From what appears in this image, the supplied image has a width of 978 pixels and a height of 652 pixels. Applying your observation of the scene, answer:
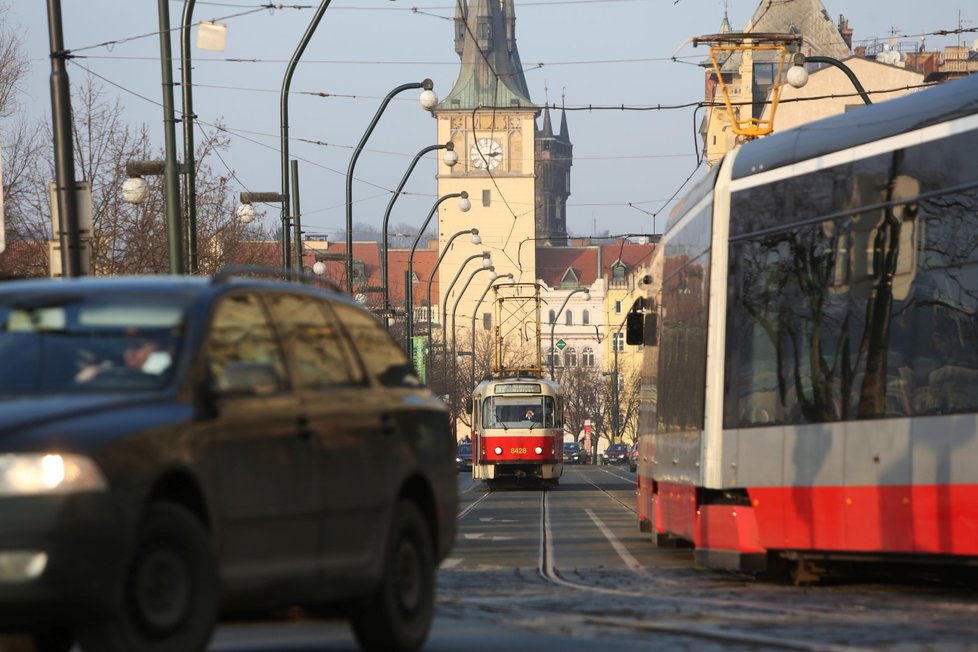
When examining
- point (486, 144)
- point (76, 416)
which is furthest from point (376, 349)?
point (486, 144)

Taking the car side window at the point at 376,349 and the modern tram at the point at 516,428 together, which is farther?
the modern tram at the point at 516,428

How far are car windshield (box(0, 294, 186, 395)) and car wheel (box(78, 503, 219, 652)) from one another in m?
0.66

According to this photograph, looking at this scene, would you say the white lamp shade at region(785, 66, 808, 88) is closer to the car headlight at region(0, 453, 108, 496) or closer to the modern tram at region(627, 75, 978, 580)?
the modern tram at region(627, 75, 978, 580)

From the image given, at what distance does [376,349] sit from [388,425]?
0.60 meters

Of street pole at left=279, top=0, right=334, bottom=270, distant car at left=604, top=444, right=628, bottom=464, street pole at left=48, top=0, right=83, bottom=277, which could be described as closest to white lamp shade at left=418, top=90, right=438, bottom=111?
street pole at left=279, top=0, right=334, bottom=270

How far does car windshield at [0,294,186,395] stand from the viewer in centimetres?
754

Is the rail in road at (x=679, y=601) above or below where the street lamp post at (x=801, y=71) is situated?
below

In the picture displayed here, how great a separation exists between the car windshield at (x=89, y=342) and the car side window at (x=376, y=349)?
127 cm

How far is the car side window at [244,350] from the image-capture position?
24.9 ft

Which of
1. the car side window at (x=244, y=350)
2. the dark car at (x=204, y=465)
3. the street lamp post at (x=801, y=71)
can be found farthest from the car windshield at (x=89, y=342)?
the street lamp post at (x=801, y=71)

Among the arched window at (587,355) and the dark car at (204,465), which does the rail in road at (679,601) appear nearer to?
the dark car at (204,465)

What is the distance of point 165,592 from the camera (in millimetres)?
7043

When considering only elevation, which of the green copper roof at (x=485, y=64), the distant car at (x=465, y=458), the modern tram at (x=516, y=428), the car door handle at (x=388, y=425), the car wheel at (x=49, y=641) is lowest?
the distant car at (x=465, y=458)

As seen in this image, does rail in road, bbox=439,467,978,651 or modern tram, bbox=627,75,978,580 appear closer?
rail in road, bbox=439,467,978,651
